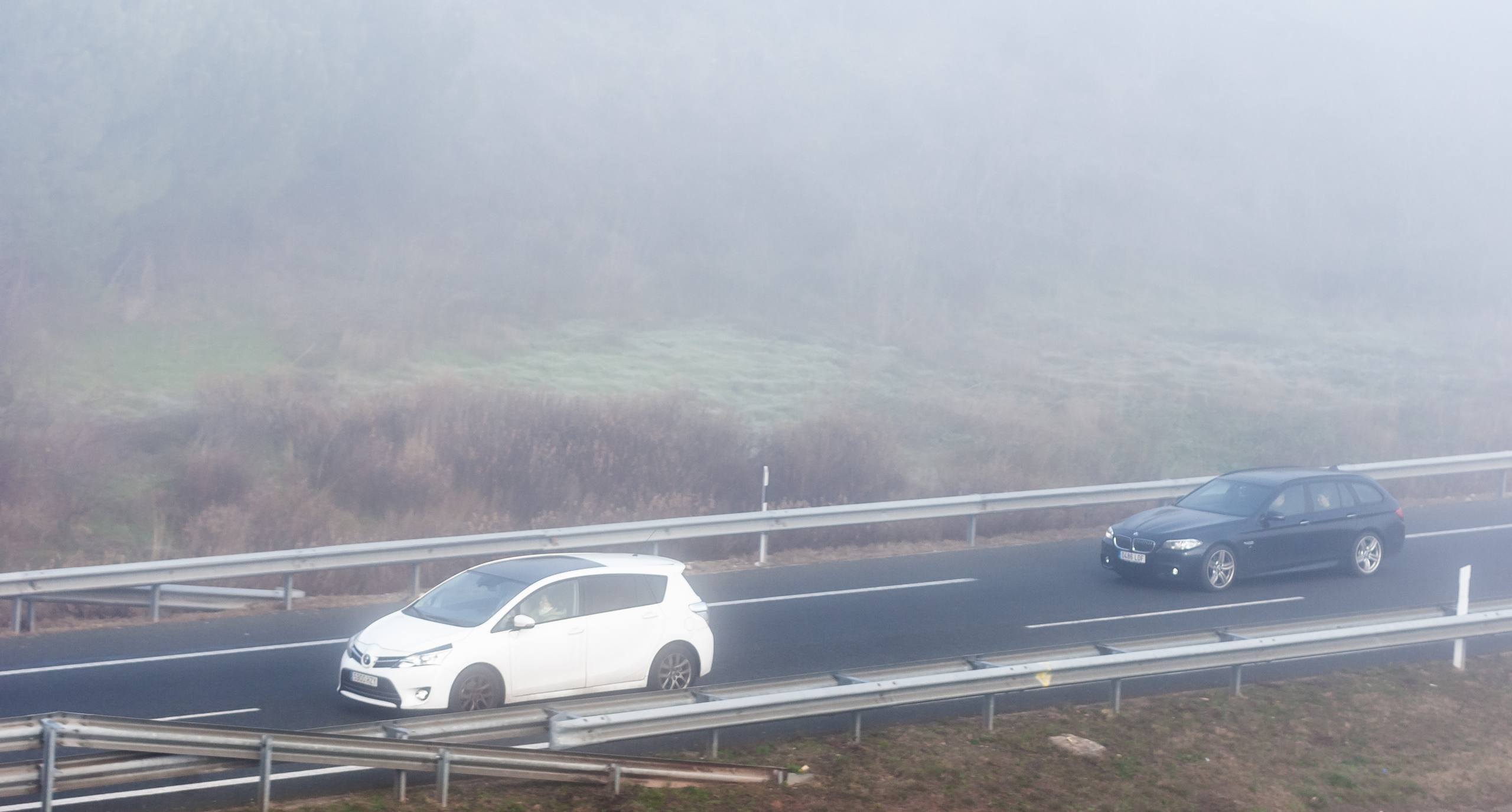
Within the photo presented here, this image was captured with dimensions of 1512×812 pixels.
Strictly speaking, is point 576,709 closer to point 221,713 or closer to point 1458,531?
point 221,713

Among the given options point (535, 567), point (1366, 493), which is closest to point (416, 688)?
point (535, 567)

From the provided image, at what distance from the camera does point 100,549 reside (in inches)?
681

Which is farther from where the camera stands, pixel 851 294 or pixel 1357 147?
pixel 1357 147

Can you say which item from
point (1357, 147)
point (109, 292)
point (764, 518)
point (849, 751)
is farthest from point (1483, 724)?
point (1357, 147)

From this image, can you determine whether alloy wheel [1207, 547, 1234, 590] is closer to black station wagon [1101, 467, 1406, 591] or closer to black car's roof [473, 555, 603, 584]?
black station wagon [1101, 467, 1406, 591]

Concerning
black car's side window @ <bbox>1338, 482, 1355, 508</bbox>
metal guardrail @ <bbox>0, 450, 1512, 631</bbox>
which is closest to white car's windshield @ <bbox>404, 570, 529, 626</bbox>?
metal guardrail @ <bbox>0, 450, 1512, 631</bbox>

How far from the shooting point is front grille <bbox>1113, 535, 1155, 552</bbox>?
52.5 feet

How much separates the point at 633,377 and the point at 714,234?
14.9 metres

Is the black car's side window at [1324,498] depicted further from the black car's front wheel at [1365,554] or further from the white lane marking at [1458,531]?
the white lane marking at [1458,531]

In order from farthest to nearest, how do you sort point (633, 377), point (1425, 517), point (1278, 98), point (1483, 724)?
point (1278, 98) < point (633, 377) < point (1425, 517) < point (1483, 724)

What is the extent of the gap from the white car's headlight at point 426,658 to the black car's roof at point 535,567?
1080 millimetres

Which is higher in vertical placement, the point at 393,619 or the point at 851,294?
the point at 851,294

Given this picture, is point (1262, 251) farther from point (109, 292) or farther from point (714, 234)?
point (109, 292)

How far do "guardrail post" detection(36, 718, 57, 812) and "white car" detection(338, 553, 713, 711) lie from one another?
3.30 meters
